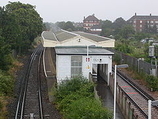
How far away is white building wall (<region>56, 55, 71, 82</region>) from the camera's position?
21188 mm

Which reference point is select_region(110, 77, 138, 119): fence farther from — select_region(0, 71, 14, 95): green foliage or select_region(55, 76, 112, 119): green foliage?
select_region(0, 71, 14, 95): green foliage

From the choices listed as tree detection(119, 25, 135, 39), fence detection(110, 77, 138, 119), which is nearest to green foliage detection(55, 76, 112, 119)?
fence detection(110, 77, 138, 119)

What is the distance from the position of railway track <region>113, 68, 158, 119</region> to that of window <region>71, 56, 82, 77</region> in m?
3.80

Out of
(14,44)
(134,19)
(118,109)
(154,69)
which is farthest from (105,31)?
(118,109)

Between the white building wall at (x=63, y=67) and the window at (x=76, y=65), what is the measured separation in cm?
27

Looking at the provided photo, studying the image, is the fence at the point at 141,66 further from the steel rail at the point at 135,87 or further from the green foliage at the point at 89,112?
the green foliage at the point at 89,112

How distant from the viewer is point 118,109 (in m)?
16.3

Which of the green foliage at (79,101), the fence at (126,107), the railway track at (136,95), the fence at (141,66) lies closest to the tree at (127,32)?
the fence at (141,66)

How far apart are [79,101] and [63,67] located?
675cm

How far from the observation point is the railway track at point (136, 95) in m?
15.9

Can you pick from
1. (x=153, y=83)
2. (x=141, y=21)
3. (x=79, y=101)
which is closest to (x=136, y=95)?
(x=153, y=83)

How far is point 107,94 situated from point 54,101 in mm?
4064

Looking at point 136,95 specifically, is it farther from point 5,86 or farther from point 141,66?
point 5,86

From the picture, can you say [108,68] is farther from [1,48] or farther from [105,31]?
[105,31]
